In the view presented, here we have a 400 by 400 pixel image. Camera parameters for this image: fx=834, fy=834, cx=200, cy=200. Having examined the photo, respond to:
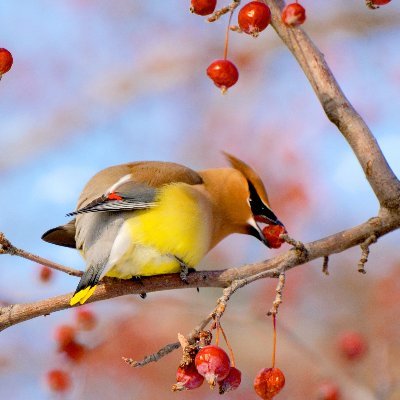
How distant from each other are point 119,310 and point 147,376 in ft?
6.21

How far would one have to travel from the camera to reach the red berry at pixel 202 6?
7.26 feet

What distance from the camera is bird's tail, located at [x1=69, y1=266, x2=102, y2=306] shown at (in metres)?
2.42

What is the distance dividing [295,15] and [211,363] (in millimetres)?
832

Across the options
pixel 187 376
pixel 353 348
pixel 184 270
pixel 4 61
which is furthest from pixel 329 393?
pixel 4 61

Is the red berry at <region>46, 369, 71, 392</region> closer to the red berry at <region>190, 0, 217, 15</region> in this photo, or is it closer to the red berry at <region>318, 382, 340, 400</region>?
the red berry at <region>318, 382, 340, 400</region>

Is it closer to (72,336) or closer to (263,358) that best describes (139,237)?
(72,336)

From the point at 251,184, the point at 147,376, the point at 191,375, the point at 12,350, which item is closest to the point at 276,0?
Result: the point at 191,375

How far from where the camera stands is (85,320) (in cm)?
309

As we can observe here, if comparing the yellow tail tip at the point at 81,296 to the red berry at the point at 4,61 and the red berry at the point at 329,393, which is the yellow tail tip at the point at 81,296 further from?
the red berry at the point at 329,393

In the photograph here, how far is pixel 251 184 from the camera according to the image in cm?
350

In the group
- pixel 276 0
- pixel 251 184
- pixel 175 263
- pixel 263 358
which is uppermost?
pixel 276 0

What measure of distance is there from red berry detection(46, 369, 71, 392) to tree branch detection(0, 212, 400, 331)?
0.55 meters

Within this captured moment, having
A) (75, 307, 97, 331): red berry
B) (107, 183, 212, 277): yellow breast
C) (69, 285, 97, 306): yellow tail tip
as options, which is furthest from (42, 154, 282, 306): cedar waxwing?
(75, 307, 97, 331): red berry

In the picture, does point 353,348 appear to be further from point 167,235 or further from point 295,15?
point 295,15
